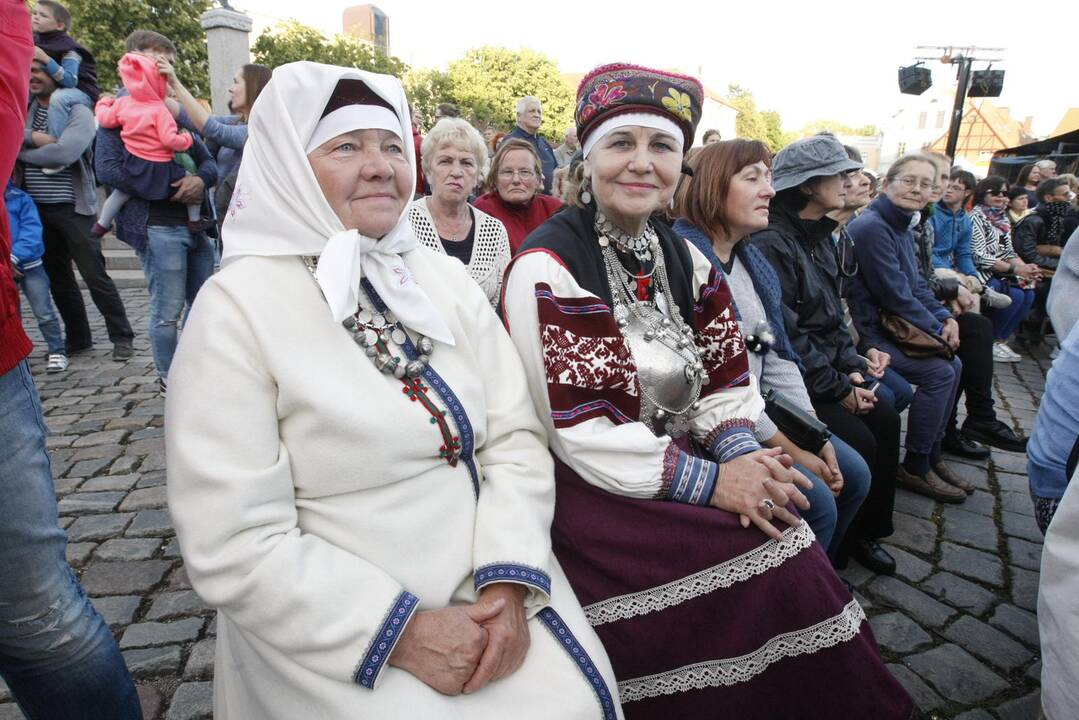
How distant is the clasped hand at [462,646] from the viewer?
1345 millimetres

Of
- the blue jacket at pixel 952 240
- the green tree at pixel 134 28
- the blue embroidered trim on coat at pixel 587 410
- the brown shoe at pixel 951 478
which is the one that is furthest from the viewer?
the green tree at pixel 134 28

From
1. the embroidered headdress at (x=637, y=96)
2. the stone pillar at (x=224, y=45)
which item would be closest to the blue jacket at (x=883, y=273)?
the embroidered headdress at (x=637, y=96)

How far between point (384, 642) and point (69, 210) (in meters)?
5.71

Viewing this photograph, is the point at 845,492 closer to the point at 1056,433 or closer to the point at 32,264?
the point at 1056,433

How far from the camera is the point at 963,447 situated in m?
4.54

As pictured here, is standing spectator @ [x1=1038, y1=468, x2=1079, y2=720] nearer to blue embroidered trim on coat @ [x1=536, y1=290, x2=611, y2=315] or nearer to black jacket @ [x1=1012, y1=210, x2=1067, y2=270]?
blue embroidered trim on coat @ [x1=536, y1=290, x2=611, y2=315]

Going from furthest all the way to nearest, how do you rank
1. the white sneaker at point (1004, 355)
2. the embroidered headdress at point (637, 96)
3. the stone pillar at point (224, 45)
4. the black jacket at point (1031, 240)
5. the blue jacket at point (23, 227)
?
the stone pillar at point (224, 45) < the black jacket at point (1031, 240) < the white sneaker at point (1004, 355) < the blue jacket at point (23, 227) < the embroidered headdress at point (637, 96)

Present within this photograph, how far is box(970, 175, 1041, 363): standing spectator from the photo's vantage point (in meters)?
6.70

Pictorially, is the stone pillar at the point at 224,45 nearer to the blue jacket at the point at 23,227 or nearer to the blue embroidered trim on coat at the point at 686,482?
the blue jacket at the point at 23,227

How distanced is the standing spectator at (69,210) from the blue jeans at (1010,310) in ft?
27.7

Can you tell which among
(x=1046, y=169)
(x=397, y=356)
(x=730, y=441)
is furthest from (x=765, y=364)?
(x=1046, y=169)

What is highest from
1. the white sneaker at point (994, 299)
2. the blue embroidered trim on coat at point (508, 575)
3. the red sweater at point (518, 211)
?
the red sweater at point (518, 211)

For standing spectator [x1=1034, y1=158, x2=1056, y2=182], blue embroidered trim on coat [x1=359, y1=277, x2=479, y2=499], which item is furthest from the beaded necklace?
standing spectator [x1=1034, y1=158, x2=1056, y2=182]

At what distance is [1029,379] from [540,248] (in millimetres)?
6690
